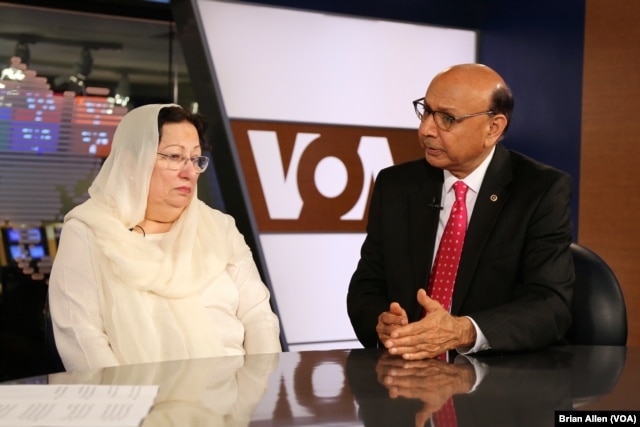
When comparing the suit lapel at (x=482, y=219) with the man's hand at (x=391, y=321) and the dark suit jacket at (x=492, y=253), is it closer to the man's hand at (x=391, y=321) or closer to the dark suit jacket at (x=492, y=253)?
the dark suit jacket at (x=492, y=253)

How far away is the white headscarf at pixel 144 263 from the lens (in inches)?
102

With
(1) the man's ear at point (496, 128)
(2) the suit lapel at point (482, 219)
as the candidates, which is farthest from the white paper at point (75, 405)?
(1) the man's ear at point (496, 128)

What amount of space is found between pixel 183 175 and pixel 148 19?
7.95 feet

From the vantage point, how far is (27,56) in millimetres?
4598

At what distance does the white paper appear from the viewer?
1393mm

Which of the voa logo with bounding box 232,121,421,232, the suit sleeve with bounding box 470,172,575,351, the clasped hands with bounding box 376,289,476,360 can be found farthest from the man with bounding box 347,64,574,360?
the voa logo with bounding box 232,121,421,232

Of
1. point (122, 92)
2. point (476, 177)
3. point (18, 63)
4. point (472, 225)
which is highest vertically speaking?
point (18, 63)

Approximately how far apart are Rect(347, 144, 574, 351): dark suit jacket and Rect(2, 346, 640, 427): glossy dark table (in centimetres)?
17

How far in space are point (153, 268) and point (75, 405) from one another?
116cm

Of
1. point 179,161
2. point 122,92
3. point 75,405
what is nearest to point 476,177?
point 179,161

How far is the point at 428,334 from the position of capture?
6.86 feet

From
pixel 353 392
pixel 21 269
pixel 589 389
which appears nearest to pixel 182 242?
pixel 353 392

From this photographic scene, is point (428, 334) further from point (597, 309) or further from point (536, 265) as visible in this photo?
point (597, 309)

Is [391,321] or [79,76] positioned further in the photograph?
[79,76]
